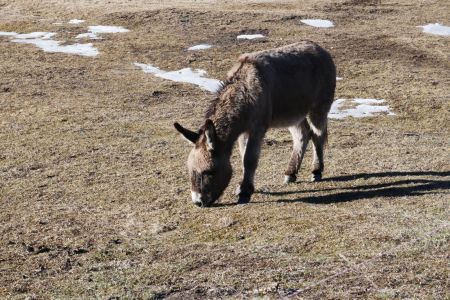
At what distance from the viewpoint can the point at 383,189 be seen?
13750mm

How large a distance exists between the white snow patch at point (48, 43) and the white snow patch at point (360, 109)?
47.1 feet

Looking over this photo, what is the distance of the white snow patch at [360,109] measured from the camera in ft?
75.4

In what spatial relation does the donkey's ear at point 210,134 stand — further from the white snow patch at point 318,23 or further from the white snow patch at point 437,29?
the white snow patch at point 318,23

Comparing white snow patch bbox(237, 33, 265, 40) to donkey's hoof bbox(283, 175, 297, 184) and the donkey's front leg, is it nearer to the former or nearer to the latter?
donkey's hoof bbox(283, 175, 297, 184)

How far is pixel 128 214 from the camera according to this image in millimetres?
12914

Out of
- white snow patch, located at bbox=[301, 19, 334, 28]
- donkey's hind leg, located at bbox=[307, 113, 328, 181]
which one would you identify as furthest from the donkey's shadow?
white snow patch, located at bbox=[301, 19, 334, 28]

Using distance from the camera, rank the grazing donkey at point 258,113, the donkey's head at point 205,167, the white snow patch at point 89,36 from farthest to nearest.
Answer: the white snow patch at point 89,36 < the grazing donkey at point 258,113 < the donkey's head at point 205,167

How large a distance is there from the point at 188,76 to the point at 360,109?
27.6 ft

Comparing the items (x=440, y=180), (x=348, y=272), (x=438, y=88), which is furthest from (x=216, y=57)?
(x=348, y=272)

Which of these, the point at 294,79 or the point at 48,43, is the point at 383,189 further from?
the point at 48,43

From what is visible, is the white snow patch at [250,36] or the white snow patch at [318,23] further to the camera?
the white snow patch at [318,23]

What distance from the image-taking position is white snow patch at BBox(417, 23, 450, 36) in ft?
117

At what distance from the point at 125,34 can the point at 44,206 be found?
24.8 meters

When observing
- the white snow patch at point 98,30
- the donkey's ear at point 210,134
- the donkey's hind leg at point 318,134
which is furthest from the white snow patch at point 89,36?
the donkey's ear at point 210,134
